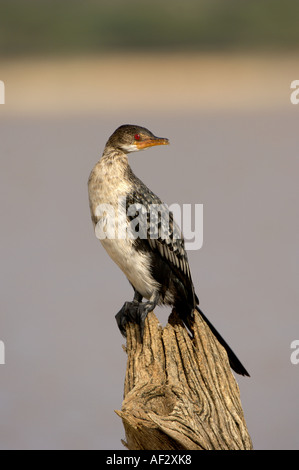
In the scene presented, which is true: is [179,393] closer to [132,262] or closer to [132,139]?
[132,262]

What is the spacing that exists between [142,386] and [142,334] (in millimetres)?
285

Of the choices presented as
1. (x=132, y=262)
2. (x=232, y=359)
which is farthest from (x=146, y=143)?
(x=232, y=359)

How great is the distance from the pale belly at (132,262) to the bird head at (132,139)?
39cm

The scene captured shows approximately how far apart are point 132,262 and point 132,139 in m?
0.50

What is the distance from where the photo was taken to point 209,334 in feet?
11.5

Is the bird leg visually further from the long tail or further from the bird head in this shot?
the bird head

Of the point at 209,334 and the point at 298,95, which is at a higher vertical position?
the point at 298,95

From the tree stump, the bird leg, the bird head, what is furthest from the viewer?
the bird head

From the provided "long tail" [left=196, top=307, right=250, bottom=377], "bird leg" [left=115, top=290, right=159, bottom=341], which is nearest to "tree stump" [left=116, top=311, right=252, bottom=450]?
"bird leg" [left=115, top=290, right=159, bottom=341]

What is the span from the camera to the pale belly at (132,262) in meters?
3.56

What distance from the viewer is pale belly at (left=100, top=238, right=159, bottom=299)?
11.7 feet

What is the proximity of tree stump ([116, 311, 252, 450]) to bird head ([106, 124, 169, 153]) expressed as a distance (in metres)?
0.70
